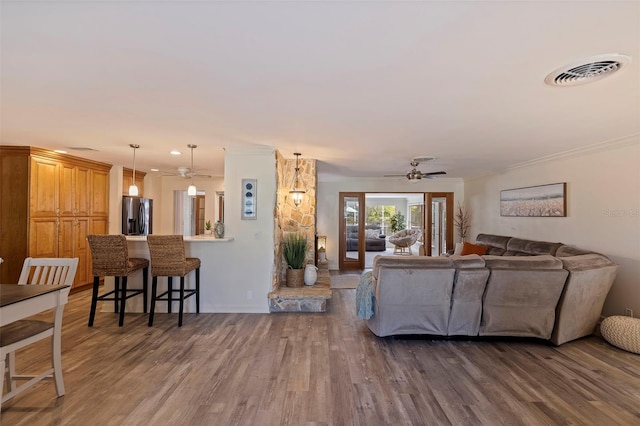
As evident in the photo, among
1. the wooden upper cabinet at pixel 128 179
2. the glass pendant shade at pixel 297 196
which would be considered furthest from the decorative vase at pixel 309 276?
the wooden upper cabinet at pixel 128 179

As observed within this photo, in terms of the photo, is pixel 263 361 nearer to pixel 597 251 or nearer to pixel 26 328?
pixel 26 328

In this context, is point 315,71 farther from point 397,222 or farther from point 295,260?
point 397,222

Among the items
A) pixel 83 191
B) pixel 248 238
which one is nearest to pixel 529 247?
pixel 248 238

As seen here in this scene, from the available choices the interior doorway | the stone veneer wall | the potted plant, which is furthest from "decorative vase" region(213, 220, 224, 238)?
the interior doorway

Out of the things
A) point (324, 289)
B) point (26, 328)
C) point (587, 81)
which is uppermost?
point (587, 81)

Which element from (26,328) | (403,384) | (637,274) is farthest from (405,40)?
(637,274)

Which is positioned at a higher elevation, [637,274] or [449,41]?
[449,41]

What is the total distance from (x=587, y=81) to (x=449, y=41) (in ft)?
3.98

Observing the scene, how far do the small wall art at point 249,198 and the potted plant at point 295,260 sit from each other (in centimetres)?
81

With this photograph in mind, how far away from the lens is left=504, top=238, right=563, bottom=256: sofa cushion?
14.7 feet

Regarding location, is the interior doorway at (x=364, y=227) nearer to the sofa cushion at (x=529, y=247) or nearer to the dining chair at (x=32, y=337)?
the sofa cushion at (x=529, y=247)

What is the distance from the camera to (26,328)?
215cm

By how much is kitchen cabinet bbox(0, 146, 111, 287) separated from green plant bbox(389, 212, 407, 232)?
979cm

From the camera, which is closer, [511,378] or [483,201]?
[511,378]
